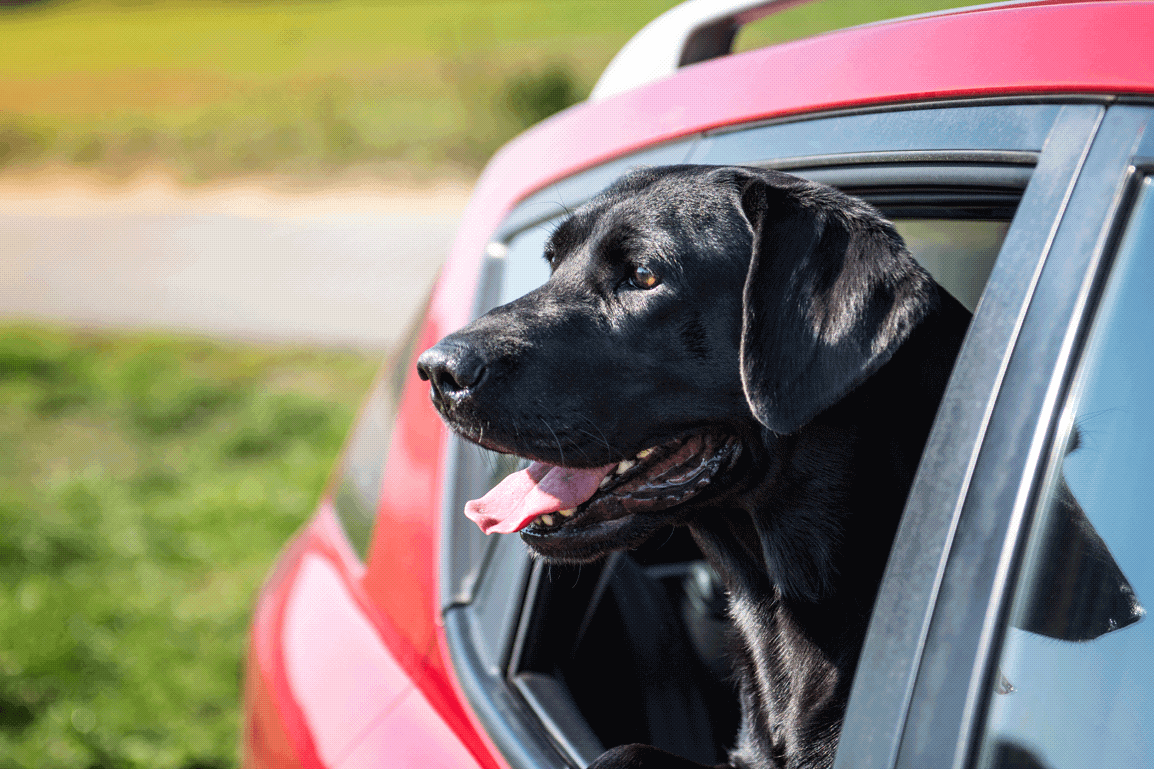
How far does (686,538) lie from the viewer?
234 cm

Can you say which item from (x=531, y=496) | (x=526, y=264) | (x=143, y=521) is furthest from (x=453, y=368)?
(x=143, y=521)

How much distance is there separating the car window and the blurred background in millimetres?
787

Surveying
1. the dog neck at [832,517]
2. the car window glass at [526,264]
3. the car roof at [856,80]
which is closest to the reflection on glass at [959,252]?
the dog neck at [832,517]

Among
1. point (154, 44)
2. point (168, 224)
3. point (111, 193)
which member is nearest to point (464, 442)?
point (168, 224)

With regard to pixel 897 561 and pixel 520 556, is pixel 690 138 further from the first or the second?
pixel 897 561

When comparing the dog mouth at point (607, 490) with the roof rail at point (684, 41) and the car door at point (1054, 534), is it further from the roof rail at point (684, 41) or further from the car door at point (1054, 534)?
the roof rail at point (684, 41)

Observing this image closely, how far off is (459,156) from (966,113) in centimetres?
1422

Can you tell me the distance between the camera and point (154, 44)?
24922 millimetres

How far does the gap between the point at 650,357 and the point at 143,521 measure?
4.35 m

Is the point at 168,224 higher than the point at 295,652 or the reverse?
the reverse

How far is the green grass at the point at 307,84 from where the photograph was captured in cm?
1561

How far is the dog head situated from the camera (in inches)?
58.4

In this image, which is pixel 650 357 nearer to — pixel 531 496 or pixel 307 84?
pixel 531 496

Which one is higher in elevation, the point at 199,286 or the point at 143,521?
the point at 143,521
